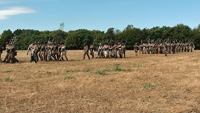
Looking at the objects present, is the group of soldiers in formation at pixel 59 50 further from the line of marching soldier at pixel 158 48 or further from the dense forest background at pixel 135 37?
the dense forest background at pixel 135 37

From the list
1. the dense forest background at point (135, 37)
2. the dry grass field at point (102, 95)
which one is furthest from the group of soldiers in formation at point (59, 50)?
the dense forest background at point (135, 37)

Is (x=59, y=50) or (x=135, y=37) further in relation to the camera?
(x=135, y=37)

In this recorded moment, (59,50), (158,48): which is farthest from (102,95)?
(158,48)

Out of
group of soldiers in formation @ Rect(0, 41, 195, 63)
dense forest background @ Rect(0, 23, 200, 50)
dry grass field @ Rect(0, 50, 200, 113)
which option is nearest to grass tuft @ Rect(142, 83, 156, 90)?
dry grass field @ Rect(0, 50, 200, 113)

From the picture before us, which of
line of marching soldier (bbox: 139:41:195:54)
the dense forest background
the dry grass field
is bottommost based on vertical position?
the dry grass field

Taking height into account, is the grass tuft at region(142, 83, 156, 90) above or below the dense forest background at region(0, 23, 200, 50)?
below

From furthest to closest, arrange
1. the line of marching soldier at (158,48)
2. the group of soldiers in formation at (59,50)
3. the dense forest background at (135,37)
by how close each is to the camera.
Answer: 1. the dense forest background at (135,37)
2. the line of marching soldier at (158,48)
3. the group of soldiers in formation at (59,50)

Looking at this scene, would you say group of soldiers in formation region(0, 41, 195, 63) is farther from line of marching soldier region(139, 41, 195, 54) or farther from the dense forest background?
the dense forest background

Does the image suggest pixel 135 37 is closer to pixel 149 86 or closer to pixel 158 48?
pixel 158 48

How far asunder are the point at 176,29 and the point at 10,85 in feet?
266

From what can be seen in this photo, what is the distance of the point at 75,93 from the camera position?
9172mm

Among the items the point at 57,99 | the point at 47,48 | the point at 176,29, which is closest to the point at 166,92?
the point at 57,99

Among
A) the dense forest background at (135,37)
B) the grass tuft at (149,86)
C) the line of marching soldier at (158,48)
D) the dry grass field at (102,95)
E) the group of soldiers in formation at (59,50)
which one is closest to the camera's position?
the dry grass field at (102,95)

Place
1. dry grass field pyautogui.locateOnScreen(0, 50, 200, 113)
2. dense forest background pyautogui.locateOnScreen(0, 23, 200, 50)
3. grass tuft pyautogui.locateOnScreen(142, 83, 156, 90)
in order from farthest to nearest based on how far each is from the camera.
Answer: dense forest background pyautogui.locateOnScreen(0, 23, 200, 50) < grass tuft pyautogui.locateOnScreen(142, 83, 156, 90) < dry grass field pyautogui.locateOnScreen(0, 50, 200, 113)
